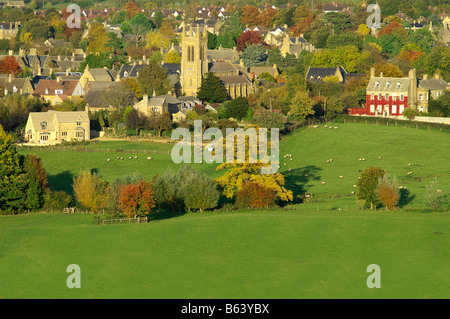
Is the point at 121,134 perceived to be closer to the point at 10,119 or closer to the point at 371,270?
the point at 10,119

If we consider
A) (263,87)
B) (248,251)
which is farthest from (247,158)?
(263,87)

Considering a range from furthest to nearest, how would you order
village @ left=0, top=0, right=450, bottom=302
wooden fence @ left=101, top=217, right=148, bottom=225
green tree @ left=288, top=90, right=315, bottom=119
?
1. green tree @ left=288, top=90, right=315, bottom=119
2. wooden fence @ left=101, top=217, right=148, bottom=225
3. village @ left=0, top=0, right=450, bottom=302

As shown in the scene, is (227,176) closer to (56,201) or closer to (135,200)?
(135,200)

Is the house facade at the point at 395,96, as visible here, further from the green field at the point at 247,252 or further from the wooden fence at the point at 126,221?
the wooden fence at the point at 126,221

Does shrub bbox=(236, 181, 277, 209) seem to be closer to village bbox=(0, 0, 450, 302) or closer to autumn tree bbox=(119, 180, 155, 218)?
village bbox=(0, 0, 450, 302)

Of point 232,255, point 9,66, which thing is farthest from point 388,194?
point 9,66

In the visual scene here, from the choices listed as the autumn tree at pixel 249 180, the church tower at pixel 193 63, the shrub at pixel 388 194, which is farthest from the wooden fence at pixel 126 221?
the church tower at pixel 193 63

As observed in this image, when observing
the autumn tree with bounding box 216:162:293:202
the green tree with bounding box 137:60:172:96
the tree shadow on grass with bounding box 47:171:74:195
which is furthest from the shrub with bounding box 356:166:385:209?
the green tree with bounding box 137:60:172:96
